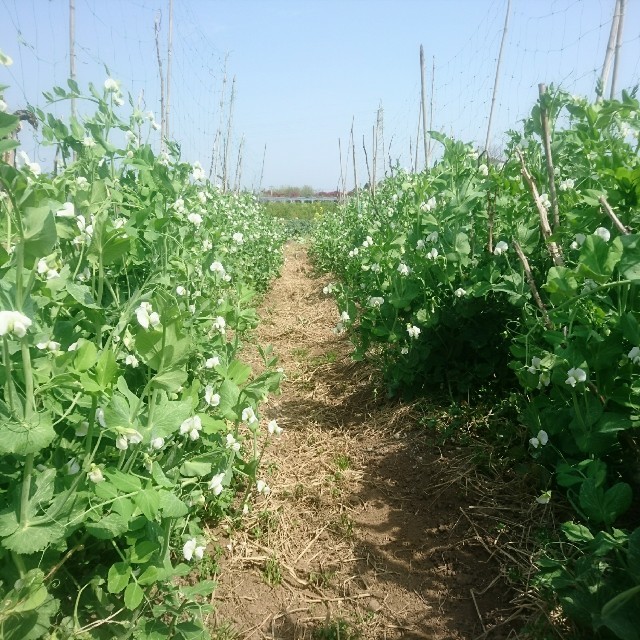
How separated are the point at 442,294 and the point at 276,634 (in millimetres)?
1928

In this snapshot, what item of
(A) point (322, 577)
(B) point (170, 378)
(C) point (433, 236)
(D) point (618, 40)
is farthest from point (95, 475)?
(D) point (618, 40)

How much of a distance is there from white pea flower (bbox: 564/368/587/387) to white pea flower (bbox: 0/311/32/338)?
4.89 feet

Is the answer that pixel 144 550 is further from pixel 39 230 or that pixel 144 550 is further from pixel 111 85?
pixel 111 85

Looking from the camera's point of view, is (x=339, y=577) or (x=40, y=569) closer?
(x=40, y=569)

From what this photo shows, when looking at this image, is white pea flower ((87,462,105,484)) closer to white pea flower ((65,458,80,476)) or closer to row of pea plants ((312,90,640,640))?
white pea flower ((65,458,80,476))

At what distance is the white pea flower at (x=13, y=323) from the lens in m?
1.02

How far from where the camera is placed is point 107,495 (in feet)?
4.21

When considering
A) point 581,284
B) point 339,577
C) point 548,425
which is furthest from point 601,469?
point 339,577

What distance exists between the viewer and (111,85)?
215cm

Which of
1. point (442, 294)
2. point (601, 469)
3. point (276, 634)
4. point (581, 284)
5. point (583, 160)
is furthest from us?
point (442, 294)

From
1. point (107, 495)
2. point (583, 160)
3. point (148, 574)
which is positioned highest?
point (583, 160)

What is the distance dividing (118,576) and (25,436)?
464 mm

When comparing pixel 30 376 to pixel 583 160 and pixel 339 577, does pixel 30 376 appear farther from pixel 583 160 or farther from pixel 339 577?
pixel 583 160

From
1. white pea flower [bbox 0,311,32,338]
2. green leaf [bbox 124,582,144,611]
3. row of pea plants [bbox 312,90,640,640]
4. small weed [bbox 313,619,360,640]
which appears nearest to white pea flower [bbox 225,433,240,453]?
green leaf [bbox 124,582,144,611]
